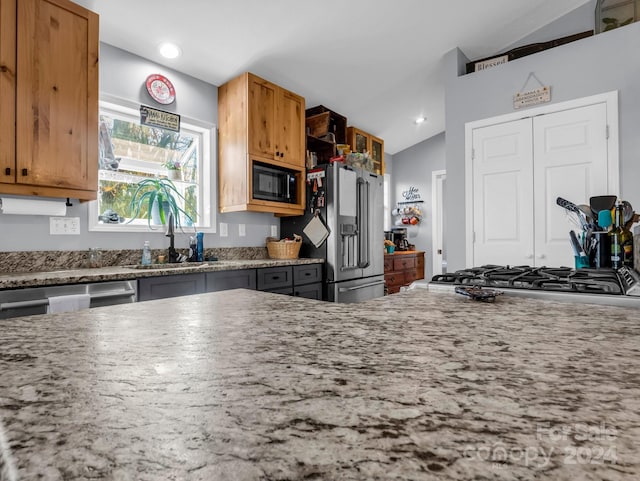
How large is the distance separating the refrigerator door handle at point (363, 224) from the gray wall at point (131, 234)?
935 millimetres

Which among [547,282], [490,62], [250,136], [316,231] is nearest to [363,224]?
[316,231]

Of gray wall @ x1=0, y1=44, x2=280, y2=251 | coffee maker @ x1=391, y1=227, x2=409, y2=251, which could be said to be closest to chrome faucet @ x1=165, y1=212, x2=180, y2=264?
gray wall @ x1=0, y1=44, x2=280, y2=251

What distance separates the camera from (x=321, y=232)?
135 inches

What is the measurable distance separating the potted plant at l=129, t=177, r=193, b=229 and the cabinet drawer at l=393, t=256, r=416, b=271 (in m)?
3.05

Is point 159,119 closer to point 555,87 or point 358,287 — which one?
point 358,287

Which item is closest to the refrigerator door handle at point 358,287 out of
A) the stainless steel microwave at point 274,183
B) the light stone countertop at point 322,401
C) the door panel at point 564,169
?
the stainless steel microwave at point 274,183

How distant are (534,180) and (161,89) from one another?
3242 millimetres

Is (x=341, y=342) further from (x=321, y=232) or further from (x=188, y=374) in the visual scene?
(x=321, y=232)

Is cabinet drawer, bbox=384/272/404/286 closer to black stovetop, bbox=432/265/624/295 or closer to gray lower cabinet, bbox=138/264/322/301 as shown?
gray lower cabinet, bbox=138/264/322/301

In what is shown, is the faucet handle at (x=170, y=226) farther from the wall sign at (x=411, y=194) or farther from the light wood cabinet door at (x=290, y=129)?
the wall sign at (x=411, y=194)

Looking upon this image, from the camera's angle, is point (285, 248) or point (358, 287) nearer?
point (285, 248)

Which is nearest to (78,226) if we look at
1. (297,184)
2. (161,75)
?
(161,75)

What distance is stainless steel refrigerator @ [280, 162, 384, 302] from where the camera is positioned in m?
3.38

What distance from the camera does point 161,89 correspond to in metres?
2.89
